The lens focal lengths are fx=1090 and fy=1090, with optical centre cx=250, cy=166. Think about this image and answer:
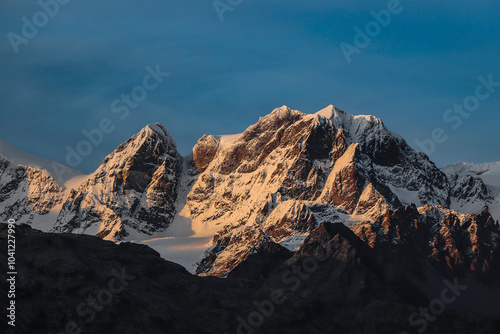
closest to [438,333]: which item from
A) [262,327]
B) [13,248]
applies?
[262,327]

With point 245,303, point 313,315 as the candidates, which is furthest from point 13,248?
point 313,315

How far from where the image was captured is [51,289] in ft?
445

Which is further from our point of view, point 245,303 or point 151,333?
point 245,303

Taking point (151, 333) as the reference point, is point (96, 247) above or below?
above

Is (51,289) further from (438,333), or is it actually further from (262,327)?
(438,333)

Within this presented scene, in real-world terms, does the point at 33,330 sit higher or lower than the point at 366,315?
lower

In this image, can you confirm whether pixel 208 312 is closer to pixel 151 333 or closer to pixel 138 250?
pixel 151 333

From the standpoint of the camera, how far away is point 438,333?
5428 inches

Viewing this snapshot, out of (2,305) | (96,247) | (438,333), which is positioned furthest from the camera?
(96,247)

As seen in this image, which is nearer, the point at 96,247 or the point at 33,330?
the point at 33,330

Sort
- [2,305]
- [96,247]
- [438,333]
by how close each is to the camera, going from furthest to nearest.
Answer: [96,247]
[438,333]
[2,305]

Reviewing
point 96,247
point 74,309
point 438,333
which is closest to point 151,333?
point 74,309

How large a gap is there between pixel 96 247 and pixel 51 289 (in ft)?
45.9

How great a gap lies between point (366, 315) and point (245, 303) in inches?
634
